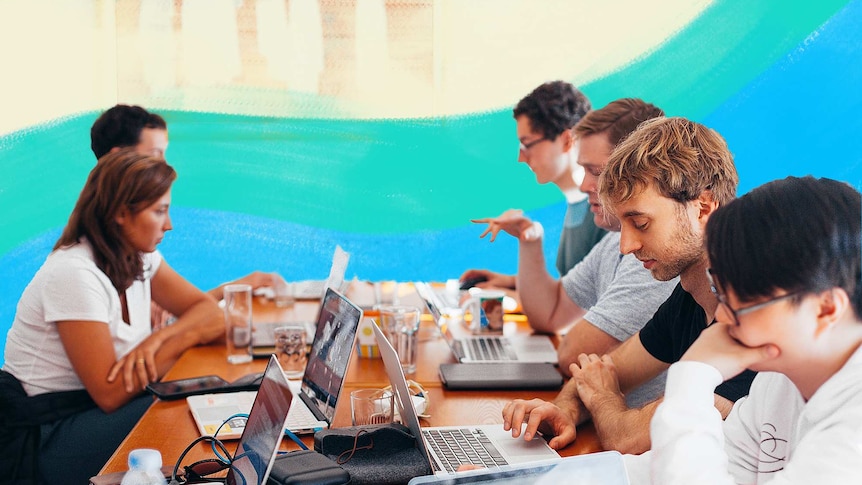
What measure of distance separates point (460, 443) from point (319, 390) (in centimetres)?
41

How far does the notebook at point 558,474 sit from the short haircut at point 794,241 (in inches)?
10.8

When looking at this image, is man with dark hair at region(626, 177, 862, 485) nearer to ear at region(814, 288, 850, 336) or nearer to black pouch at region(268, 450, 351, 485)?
ear at region(814, 288, 850, 336)

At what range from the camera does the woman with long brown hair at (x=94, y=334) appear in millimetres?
2459

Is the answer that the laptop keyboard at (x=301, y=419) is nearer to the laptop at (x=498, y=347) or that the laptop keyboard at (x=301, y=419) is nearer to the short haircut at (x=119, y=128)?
the laptop at (x=498, y=347)

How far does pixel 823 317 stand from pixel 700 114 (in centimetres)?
350

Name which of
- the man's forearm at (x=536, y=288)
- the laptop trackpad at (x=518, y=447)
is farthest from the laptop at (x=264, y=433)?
the man's forearm at (x=536, y=288)

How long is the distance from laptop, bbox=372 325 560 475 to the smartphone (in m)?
0.60

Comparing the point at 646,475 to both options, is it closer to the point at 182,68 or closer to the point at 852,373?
the point at 852,373

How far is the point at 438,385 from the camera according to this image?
230 cm

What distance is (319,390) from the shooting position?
2.03 m

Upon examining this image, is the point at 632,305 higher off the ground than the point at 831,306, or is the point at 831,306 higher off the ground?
the point at 831,306

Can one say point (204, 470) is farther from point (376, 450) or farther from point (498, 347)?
point (498, 347)

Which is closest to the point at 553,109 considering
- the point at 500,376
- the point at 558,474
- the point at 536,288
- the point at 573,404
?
the point at 536,288

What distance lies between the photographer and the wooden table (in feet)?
5.96
